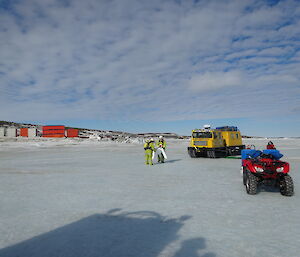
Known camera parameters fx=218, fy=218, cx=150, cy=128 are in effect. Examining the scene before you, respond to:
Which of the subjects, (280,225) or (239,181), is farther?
(239,181)

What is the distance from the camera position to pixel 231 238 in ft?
11.8

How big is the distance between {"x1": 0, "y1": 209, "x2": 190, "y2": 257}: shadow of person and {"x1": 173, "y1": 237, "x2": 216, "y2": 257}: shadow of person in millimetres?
252

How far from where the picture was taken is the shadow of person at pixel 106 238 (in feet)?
10.6

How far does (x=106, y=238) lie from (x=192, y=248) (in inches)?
56.1

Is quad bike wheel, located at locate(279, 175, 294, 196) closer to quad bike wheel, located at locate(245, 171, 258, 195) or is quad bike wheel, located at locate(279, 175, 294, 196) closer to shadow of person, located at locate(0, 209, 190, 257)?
quad bike wheel, located at locate(245, 171, 258, 195)

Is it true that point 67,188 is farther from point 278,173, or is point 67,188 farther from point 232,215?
point 278,173

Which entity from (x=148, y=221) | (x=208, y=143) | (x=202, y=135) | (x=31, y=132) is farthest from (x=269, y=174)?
(x=31, y=132)

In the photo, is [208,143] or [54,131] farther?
[54,131]

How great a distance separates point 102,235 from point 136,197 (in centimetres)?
235

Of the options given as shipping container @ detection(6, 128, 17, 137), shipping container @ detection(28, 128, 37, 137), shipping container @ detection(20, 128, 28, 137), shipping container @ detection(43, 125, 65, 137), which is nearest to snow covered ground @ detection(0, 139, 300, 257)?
shipping container @ detection(43, 125, 65, 137)

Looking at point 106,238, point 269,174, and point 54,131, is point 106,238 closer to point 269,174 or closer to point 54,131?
point 269,174

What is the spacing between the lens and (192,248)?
332cm

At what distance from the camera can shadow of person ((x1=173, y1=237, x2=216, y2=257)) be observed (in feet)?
10.3

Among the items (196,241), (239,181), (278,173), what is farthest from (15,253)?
(239,181)
